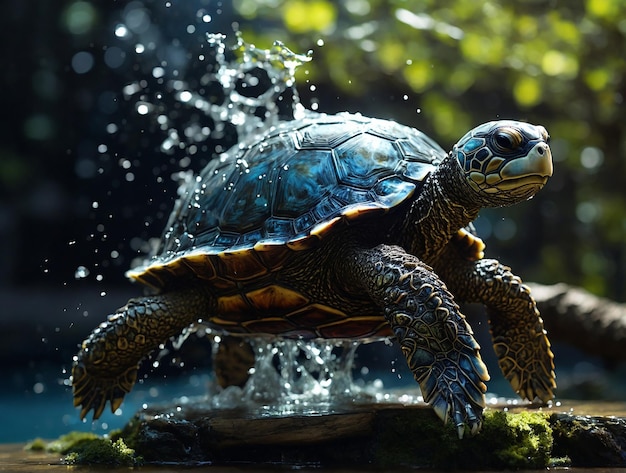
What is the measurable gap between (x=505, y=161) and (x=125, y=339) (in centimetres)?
213

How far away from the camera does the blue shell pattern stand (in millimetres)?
3383

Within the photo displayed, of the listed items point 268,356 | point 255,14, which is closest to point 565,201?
point 255,14

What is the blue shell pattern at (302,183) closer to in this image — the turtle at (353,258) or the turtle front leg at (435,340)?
the turtle at (353,258)

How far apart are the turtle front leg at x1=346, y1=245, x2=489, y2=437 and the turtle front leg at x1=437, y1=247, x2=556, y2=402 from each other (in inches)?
32.2

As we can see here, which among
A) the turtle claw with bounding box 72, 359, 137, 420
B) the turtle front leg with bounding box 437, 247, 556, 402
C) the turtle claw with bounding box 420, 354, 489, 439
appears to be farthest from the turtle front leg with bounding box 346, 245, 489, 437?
the turtle claw with bounding box 72, 359, 137, 420

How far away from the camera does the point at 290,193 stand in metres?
3.52

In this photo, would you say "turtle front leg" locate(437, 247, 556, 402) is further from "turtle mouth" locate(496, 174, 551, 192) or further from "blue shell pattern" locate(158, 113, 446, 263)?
"turtle mouth" locate(496, 174, 551, 192)

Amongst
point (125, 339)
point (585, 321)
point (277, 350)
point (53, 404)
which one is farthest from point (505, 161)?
point (53, 404)

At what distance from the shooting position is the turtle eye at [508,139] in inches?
116

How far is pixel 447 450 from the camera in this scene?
9.46 ft

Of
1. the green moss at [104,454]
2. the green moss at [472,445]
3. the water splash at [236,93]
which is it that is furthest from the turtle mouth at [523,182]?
the green moss at [104,454]

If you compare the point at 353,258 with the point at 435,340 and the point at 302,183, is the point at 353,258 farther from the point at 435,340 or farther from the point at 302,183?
the point at 435,340

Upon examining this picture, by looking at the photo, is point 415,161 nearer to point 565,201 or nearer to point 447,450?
point 447,450

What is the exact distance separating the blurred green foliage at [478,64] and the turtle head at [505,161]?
3.43m
